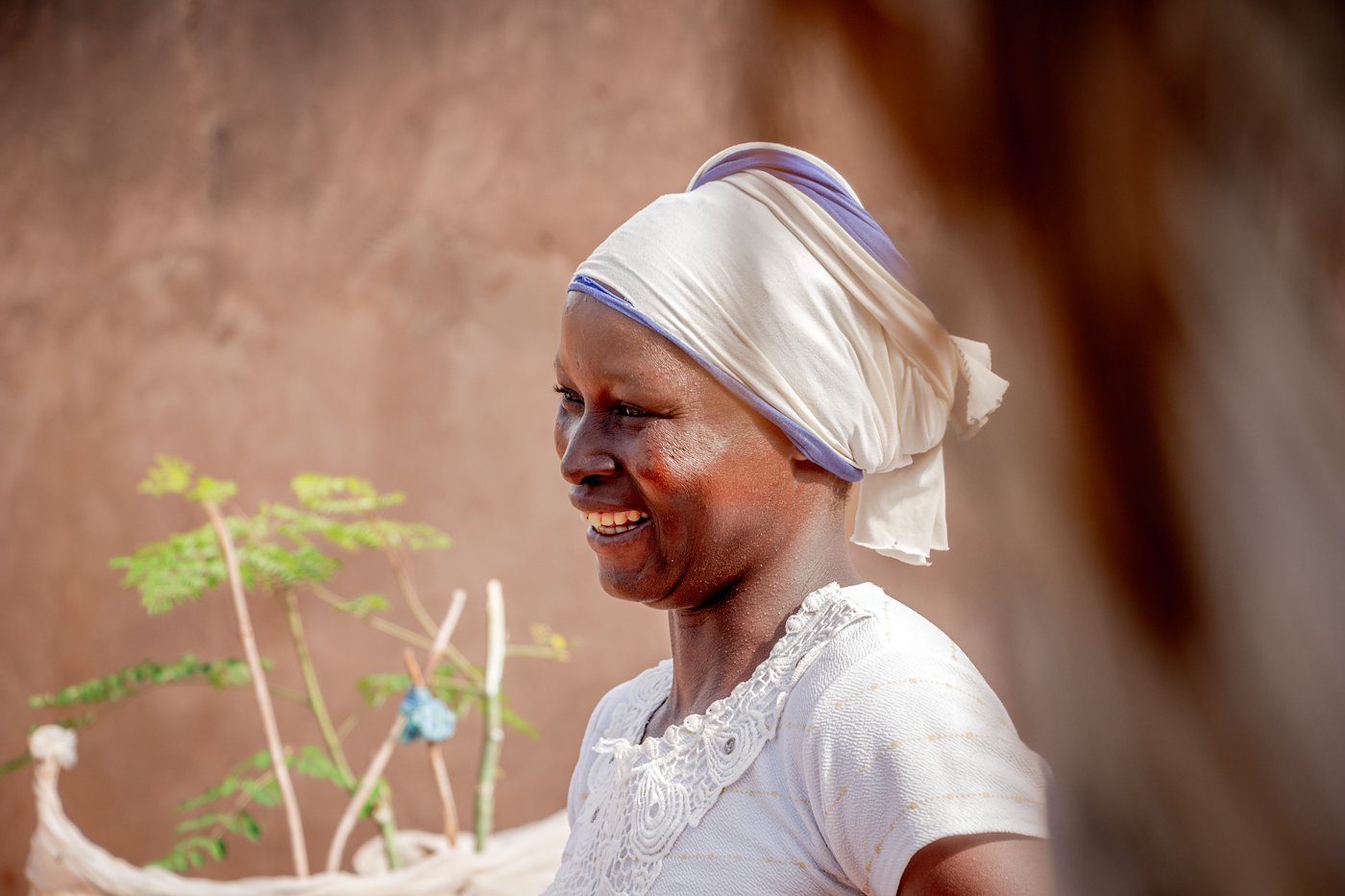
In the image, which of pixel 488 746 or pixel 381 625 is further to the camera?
pixel 381 625

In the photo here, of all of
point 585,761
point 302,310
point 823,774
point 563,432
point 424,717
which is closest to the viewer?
point 823,774

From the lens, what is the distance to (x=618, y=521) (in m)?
1.29

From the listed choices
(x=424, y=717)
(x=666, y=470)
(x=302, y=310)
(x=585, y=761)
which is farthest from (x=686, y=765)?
(x=302, y=310)

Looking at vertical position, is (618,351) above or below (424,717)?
above

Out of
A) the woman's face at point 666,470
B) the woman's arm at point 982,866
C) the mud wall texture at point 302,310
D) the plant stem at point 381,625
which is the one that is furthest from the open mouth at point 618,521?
the mud wall texture at point 302,310

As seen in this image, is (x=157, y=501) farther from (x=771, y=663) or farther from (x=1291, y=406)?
(x=1291, y=406)

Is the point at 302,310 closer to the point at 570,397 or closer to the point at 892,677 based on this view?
the point at 570,397

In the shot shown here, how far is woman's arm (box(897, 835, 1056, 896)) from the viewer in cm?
86

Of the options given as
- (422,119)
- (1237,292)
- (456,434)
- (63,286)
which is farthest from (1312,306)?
(63,286)

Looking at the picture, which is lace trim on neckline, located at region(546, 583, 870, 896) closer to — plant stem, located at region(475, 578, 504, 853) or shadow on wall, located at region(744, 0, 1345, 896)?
shadow on wall, located at region(744, 0, 1345, 896)

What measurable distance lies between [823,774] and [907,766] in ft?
0.30

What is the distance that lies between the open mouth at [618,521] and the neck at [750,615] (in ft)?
0.36

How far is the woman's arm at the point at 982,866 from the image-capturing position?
86 centimetres

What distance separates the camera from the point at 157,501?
4727 millimetres
